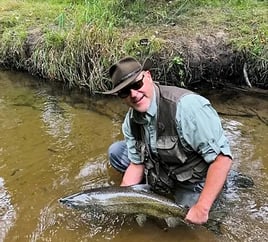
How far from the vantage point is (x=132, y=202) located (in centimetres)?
337

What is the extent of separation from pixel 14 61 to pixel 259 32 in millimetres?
3708

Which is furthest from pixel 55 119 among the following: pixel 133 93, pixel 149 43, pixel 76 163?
pixel 133 93

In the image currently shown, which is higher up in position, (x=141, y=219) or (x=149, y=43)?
(x=149, y=43)

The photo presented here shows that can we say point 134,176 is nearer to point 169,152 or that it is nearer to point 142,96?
point 169,152

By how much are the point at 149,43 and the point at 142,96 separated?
3.31 m

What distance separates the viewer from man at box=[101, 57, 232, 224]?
3.04 meters

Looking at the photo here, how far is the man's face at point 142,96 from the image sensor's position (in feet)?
10.1

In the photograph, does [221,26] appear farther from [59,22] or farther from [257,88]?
[59,22]

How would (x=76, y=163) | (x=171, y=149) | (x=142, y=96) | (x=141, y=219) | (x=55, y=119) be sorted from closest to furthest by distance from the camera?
(x=142, y=96)
(x=171, y=149)
(x=141, y=219)
(x=76, y=163)
(x=55, y=119)

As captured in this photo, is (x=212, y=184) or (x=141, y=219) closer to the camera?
(x=212, y=184)

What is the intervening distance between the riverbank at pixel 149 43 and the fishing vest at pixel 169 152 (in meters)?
2.84

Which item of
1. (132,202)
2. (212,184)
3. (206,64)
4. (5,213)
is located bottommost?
(5,213)

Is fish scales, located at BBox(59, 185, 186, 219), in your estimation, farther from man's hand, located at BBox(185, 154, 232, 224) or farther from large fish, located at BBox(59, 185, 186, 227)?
man's hand, located at BBox(185, 154, 232, 224)

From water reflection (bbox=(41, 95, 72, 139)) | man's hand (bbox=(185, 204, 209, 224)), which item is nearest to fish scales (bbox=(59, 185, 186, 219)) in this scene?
man's hand (bbox=(185, 204, 209, 224))
